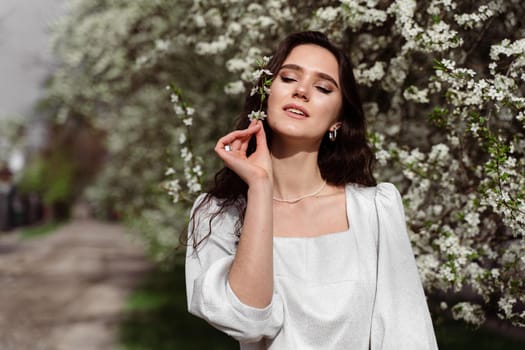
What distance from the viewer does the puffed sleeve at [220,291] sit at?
226 cm

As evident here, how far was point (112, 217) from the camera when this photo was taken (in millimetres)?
44844

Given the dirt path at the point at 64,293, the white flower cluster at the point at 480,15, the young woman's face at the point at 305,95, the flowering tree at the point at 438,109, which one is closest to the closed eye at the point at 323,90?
the young woman's face at the point at 305,95

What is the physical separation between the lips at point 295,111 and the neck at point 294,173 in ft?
0.57

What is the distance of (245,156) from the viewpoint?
2.52 m

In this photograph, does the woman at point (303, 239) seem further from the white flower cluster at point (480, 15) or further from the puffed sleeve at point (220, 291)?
the white flower cluster at point (480, 15)

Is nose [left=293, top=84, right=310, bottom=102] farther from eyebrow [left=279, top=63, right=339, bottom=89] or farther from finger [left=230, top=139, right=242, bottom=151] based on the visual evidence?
finger [left=230, top=139, right=242, bottom=151]

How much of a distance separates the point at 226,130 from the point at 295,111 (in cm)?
482

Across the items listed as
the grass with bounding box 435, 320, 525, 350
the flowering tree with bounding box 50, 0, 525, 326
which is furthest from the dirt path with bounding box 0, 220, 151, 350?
the flowering tree with bounding box 50, 0, 525, 326

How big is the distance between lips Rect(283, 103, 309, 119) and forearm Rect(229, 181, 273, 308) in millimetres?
439

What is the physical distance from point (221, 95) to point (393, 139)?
459 cm

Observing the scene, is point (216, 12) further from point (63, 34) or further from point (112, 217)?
point (112, 217)

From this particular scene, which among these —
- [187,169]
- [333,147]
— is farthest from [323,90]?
[187,169]

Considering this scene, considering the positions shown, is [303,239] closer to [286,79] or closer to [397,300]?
[397,300]

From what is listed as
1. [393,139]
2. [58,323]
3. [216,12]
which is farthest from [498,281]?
[58,323]
